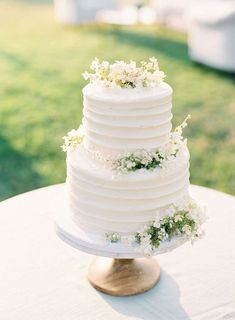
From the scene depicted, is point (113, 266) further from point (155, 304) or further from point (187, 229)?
point (187, 229)

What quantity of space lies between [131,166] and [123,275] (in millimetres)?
814

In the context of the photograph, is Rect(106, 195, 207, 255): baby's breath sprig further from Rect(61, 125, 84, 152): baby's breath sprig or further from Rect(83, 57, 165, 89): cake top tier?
Rect(83, 57, 165, 89): cake top tier

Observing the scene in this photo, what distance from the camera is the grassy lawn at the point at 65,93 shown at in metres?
6.76

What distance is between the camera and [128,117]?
2889 millimetres

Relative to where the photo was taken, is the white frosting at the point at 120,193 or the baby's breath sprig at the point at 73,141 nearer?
the white frosting at the point at 120,193

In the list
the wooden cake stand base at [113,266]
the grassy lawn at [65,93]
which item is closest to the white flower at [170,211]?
the wooden cake stand base at [113,266]

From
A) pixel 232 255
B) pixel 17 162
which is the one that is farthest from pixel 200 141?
pixel 232 255

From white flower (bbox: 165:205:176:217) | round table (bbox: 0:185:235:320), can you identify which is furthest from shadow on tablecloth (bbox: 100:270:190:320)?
white flower (bbox: 165:205:176:217)

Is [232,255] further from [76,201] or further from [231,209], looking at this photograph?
[76,201]

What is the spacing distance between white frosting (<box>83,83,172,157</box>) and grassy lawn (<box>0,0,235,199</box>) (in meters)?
3.46

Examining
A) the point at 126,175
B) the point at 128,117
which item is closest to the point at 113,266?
the point at 126,175

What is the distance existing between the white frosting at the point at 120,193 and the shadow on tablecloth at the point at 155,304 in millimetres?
425

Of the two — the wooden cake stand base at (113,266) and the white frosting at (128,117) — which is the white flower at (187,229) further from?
the white frosting at (128,117)

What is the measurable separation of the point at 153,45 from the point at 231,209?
8405 millimetres
